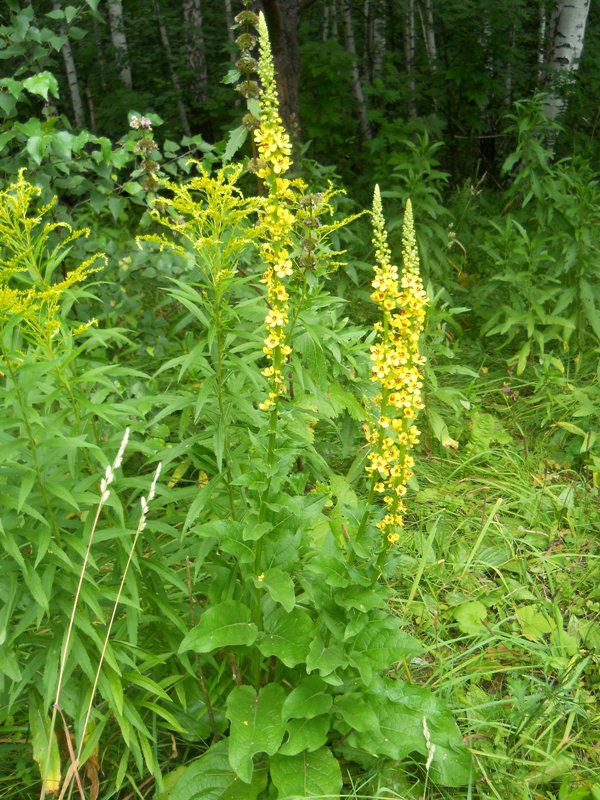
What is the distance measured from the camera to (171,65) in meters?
11.5

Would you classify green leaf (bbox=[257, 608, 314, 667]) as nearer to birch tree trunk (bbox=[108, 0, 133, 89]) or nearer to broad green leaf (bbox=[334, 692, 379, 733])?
broad green leaf (bbox=[334, 692, 379, 733])

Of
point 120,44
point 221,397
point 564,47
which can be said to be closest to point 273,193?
point 221,397

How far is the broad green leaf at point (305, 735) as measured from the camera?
2170mm

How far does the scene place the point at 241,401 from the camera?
7.94 ft

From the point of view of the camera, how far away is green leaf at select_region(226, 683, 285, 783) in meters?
2.12

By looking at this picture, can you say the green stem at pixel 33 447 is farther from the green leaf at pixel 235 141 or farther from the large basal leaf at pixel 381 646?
the green leaf at pixel 235 141

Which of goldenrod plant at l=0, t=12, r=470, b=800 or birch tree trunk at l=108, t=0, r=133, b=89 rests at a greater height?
birch tree trunk at l=108, t=0, r=133, b=89

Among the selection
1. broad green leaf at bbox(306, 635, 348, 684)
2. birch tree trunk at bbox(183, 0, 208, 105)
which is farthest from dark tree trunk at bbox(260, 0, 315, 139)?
birch tree trunk at bbox(183, 0, 208, 105)

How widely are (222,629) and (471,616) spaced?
1293 millimetres

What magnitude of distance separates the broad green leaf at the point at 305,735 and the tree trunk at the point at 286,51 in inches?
168

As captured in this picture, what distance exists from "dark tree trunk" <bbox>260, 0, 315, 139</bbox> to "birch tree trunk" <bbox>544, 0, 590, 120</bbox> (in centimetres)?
283

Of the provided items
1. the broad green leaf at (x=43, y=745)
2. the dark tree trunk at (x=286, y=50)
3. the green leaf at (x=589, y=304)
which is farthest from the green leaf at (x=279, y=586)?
the dark tree trunk at (x=286, y=50)

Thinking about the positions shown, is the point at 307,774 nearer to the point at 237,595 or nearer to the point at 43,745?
the point at 237,595

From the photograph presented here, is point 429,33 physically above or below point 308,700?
above
